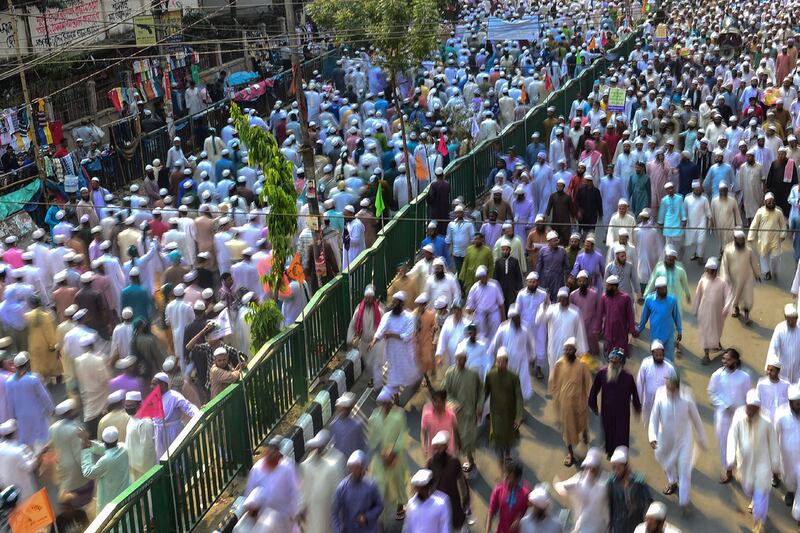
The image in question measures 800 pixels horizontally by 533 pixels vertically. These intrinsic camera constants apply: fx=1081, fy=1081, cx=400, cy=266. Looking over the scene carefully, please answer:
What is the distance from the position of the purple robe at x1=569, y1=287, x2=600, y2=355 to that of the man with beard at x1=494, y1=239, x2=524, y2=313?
113cm

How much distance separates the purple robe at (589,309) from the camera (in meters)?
10.7

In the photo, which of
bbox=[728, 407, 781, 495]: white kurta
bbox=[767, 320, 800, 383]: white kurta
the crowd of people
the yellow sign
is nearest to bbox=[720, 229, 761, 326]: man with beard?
the crowd of people

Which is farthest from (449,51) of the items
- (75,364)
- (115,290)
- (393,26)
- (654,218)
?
(75,364)

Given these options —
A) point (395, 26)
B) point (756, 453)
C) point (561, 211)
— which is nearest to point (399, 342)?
point (756, 453)

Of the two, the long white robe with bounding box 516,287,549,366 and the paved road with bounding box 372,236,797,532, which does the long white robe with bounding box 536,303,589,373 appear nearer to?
the long white robe with bounding box 516,287,549,366

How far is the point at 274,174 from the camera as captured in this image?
10.8 meters

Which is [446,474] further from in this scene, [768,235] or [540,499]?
[768,235]

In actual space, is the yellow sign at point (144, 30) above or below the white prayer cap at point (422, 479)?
above

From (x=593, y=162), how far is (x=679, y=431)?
733 cm

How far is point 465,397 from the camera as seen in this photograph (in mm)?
9039

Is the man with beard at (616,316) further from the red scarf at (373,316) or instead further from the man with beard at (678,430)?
the red scarf at (373,316)

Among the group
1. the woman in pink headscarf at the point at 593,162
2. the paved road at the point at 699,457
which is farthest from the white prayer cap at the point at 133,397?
the woman in pink headscarf at the point at 593,162

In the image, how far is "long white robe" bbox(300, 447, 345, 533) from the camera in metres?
7.84

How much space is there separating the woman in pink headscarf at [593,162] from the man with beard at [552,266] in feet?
12.4
